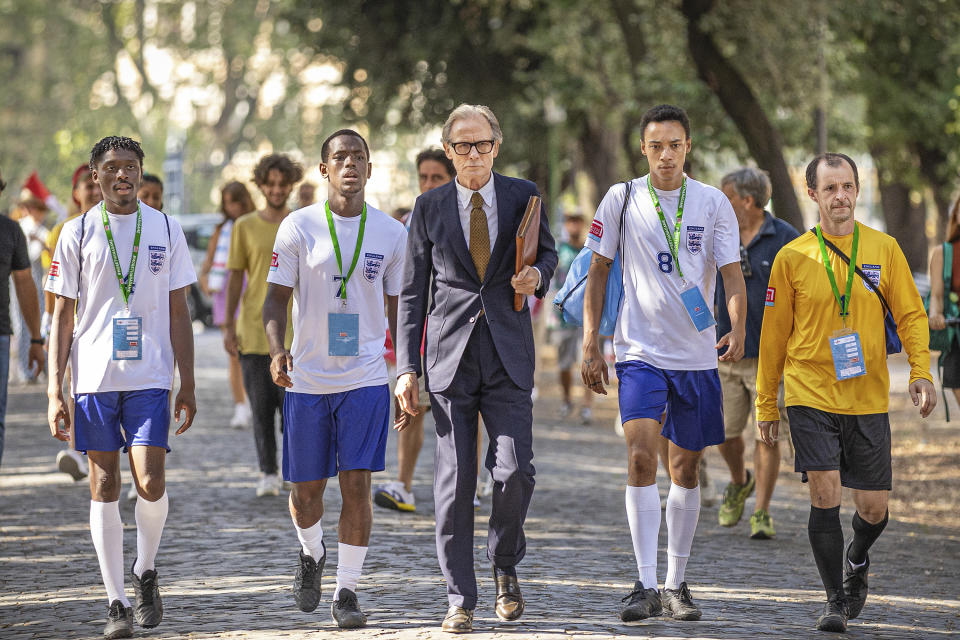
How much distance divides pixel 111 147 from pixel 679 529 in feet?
10.0

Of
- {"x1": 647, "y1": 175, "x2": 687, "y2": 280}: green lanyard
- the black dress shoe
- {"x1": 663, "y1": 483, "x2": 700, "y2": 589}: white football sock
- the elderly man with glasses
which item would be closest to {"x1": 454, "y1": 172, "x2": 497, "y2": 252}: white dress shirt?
{"x1": 647, "y1": 175, "x2": 687, "y2": 280}: green lanyard

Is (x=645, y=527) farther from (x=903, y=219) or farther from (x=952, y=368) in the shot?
(x=903, y=219)

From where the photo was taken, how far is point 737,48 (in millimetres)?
21328

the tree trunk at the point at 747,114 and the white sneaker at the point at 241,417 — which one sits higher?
the tree trunk at the point at 747,114

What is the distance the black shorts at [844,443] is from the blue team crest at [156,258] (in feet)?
9.29

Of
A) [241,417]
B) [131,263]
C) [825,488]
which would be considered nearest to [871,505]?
[825,488]

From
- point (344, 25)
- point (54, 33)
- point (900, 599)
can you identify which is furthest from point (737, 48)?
point (54, 33)

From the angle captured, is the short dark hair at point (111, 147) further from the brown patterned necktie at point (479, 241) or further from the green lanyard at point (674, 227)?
the green lanyard at point (674, 227)

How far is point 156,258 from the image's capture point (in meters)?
6.46

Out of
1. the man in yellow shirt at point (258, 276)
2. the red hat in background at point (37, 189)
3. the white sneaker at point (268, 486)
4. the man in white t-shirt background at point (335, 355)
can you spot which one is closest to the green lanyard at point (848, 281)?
the man in white t-shirt background at point (335, 355)

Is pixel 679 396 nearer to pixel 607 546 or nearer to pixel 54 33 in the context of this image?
pixel 607 546

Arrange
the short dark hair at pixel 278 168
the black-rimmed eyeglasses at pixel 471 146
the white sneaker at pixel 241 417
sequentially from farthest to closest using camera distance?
the white sneaker at pixel 241 417
the short dark hair at pixel 278 168
the black-rimmed eyeglasses at pixel 471 146

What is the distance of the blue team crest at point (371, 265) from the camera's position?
6516 millimetres

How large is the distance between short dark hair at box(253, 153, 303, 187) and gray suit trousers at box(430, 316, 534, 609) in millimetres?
4157
